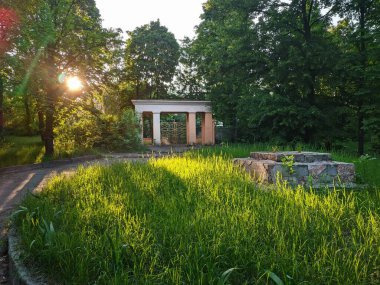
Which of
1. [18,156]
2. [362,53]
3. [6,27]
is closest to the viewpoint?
[6,27]

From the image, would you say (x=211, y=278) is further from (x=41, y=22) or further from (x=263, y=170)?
(x=41, y=22)

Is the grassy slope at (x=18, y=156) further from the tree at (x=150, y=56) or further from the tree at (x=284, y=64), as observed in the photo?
the tree at (x=150, y=56)

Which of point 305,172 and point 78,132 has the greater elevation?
point 78,132

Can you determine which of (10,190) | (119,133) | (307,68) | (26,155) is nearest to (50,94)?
(26,155)

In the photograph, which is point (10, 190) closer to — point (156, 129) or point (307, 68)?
point (307, 68)

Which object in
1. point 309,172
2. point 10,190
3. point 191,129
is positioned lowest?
point 10,190

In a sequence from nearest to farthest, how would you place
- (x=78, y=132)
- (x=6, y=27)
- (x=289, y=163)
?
(x=289, y=163), (x=6, y=27), (x=78, y=132)

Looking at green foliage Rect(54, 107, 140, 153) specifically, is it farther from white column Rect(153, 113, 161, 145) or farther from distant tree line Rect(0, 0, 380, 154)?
white column Rect(153, 113, 161, 145)

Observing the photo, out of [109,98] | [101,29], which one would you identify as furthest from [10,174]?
[109,98]

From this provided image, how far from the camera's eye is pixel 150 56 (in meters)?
33.7

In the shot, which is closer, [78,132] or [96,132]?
[78,132]

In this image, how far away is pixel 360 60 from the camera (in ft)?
42.3

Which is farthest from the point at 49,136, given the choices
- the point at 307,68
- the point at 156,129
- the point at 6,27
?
the point at 307,68

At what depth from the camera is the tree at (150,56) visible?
110 feet
